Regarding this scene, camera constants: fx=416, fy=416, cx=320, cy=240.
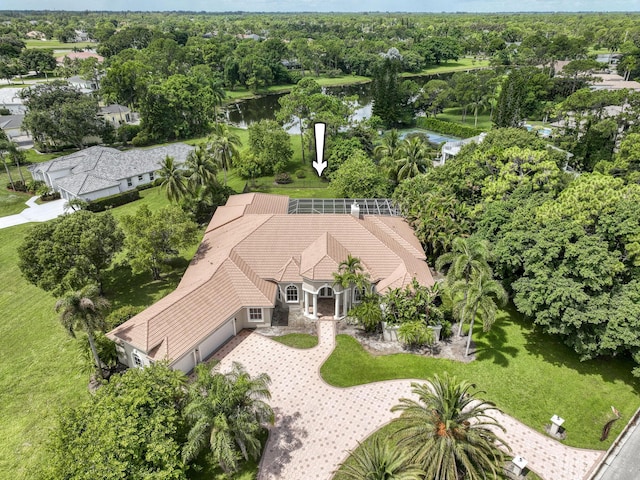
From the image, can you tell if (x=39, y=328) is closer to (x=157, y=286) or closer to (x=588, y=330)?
(x=157, y=286)

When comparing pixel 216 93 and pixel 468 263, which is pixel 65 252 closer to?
pixel 468 263

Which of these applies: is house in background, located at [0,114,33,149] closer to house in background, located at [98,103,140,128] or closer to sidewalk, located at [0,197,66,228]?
house in background, located at [98,103,140,128]

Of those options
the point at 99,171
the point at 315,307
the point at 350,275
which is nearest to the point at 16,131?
the point at 99,171

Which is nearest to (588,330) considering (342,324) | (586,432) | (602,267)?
(602,267)

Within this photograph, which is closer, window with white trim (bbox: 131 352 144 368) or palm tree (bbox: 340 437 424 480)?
palm tree (bbox: 340 437 424 480)

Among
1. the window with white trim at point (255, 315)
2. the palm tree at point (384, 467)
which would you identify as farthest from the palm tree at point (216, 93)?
the palm tree at point (384, 467)

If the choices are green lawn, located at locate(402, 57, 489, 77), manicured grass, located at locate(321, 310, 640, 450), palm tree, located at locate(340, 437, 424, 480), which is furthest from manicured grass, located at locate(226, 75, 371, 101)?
palm tree, located at locate(340, 437, 424, 480)
